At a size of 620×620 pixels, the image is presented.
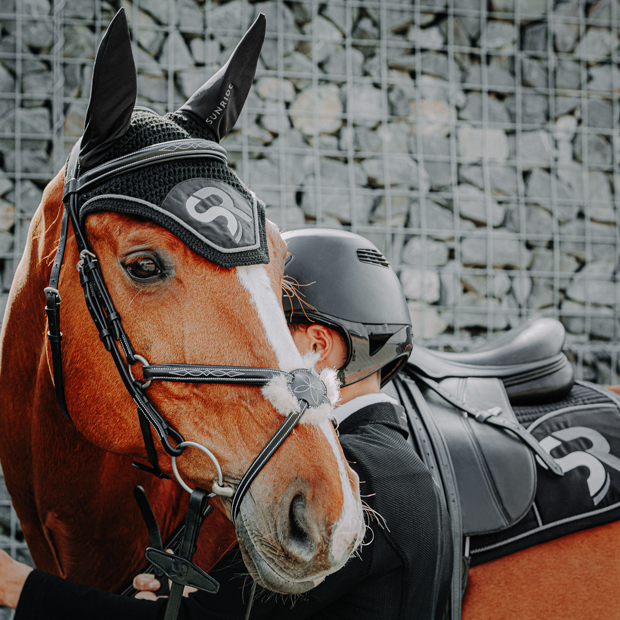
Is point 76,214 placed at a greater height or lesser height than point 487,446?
greater

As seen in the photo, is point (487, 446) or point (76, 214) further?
point (487, 446)

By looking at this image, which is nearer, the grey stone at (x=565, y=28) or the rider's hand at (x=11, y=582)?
the rider's hand at (x=11, y=582)

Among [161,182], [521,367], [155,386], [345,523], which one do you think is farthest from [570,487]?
[161,182]

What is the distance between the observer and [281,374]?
0.94 m

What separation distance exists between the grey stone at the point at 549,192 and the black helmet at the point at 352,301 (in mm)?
3079

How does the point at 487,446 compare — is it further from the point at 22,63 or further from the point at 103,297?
the point at 22,63

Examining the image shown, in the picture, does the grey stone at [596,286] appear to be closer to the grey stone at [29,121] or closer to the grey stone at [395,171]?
the grey stone at [395,171]

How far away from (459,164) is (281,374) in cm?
380

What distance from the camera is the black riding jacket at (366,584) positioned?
1165 millimetres

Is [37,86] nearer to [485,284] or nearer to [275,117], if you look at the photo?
[275,117]

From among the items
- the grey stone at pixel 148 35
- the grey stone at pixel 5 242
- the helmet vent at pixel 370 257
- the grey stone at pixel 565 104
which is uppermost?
the grey stone at pixel 148 35

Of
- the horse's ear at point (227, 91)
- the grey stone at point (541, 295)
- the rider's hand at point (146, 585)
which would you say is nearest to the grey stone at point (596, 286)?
the grey stone at point (541, 295)

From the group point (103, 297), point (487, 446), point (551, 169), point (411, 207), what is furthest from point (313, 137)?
point (103, 297)

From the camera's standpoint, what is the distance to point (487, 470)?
160 cm
